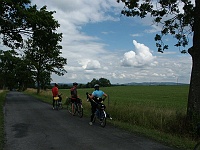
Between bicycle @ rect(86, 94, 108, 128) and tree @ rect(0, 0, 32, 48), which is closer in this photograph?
bicycle @ rect(86, 94, 108, 128)

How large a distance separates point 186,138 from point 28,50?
40.4m

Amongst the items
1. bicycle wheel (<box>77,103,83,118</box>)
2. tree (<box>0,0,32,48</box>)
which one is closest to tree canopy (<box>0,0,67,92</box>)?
tree (<box>0,0,32,48</box>)

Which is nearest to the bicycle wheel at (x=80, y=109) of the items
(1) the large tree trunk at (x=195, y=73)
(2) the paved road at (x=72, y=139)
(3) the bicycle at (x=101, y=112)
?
(3) the bicycle at (x=101, y=112)

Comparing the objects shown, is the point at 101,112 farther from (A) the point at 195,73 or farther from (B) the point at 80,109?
(A) the point at 195,73

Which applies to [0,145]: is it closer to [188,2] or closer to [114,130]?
[114,130]

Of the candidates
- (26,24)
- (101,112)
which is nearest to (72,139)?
(101,112)

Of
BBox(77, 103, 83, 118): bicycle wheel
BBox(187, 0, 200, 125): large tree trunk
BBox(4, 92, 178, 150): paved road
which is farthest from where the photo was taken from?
BBox(77, 103, 83, 118): bicycle wheel

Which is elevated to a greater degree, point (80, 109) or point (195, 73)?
point (195, 73)

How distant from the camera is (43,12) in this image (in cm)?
2592

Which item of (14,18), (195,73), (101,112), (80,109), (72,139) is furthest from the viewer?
(14,18)

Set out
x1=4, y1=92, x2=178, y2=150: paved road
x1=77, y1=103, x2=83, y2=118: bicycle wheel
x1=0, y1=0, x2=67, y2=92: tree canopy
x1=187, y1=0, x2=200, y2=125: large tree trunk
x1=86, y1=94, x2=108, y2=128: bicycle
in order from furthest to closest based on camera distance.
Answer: x1=0, y1=0, x2=67, y2=92: tree canopy
x1=77, y1=103, x2=83, y2=118: bicycle wheel
x1=86, y1=94, x2=108, y2=128: bicycle
x1=187, y1=0, x2=200, y2=125: large tree trunk
x1=4, y1=92, x2=178, y2=150: paved road

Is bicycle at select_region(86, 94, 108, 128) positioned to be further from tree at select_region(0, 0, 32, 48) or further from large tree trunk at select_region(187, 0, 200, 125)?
tree at select_region(0, 0, 32, 48)

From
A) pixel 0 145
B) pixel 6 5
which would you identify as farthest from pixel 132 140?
pixel 6 5

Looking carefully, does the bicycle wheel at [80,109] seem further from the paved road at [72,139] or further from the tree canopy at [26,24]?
the tree canopy at [26,24]
